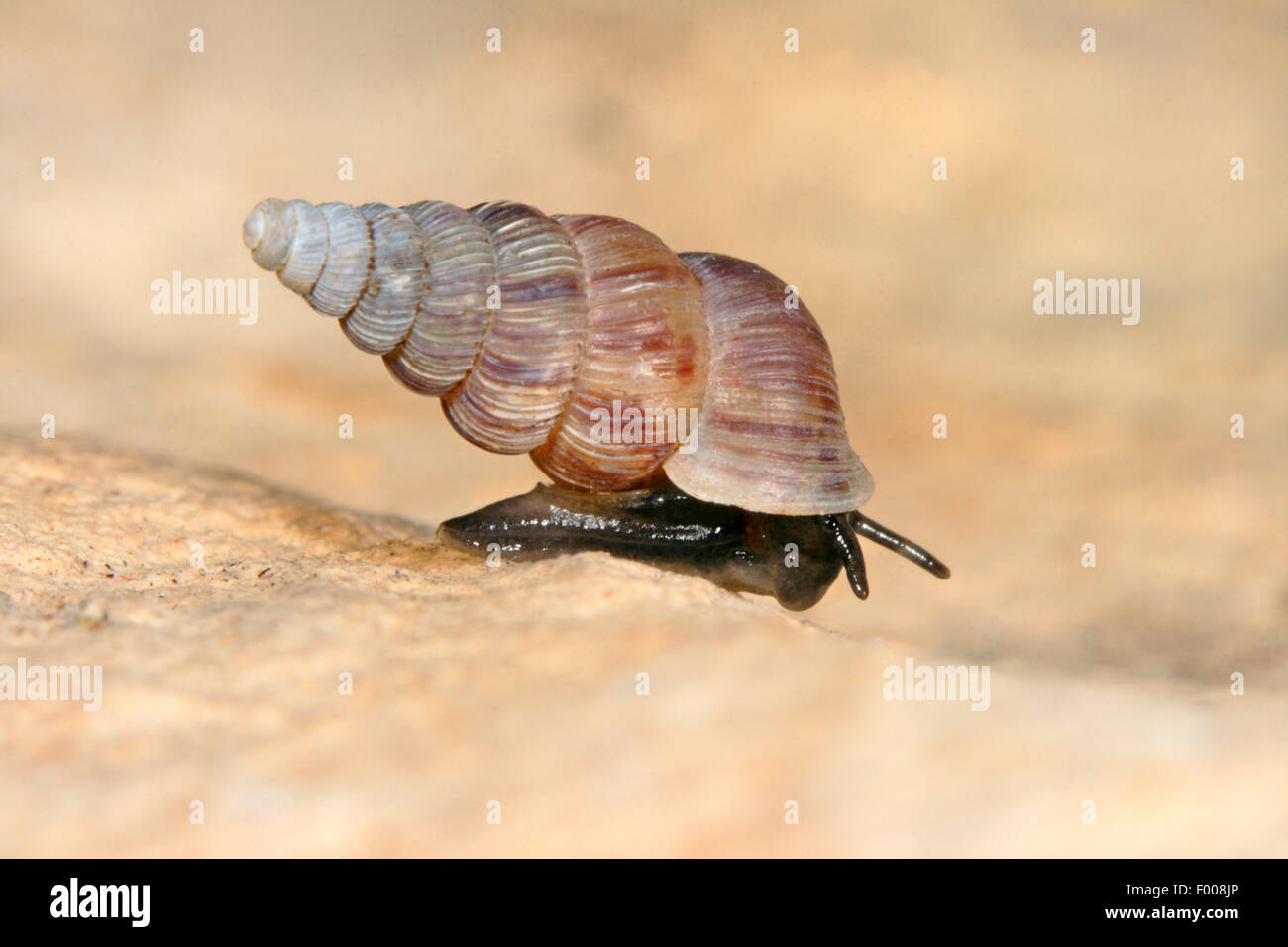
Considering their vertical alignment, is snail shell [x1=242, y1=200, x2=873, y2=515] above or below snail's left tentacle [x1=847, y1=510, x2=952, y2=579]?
above

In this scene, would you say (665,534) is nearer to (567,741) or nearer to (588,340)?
(588,340)

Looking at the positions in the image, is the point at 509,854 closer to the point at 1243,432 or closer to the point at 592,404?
the point at 592,404

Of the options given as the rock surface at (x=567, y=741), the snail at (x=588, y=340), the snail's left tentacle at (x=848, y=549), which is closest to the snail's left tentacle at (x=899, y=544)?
the snail's left tentacle at (x=848, y=549)

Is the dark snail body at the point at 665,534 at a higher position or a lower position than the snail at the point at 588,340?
lower

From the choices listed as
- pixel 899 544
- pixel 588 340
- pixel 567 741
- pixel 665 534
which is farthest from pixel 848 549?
pixel 567 741

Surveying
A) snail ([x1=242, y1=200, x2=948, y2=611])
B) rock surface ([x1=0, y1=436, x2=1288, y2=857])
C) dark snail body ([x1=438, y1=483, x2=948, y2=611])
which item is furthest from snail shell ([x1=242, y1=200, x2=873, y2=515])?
rock surface ([x1=0, y1=436, x2=1288, y2=857])

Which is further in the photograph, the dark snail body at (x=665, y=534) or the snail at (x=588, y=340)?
the dark snail body at (x=665, y=534)

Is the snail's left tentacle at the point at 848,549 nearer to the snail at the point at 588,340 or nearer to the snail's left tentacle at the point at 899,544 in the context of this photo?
the snail's left tentacle at the point at 899,544

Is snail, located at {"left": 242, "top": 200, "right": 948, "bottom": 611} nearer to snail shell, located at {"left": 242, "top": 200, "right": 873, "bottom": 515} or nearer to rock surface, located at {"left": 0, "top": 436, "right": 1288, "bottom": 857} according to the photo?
snail shell, located at {"left": 242, "top": 200, "right": 873, "bottom": 515}
